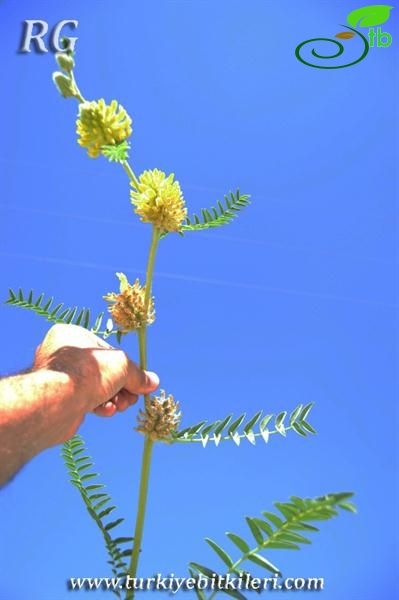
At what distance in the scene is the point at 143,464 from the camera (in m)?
1.06

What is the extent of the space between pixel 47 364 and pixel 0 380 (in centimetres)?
8

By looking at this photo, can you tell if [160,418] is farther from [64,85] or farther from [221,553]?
[64,85]

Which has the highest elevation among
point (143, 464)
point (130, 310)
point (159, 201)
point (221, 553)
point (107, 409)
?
point (159, 201)

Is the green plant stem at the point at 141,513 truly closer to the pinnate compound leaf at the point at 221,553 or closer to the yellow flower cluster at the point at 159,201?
the pinnate compound leaf at the point at 221,553

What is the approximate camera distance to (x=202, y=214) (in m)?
1.20

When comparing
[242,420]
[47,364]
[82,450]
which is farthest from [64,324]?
[242,420]

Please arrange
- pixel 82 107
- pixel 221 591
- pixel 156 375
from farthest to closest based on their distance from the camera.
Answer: pixel 156 375 < pixel 82 107 < pixel 221 591

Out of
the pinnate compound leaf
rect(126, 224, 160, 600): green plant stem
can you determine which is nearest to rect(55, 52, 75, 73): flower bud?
rect(126, 224, 160, 600): green plant stem

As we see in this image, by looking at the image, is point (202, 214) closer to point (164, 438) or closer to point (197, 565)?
point (164, 438)

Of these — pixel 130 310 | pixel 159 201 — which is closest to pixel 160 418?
pixel 130 310

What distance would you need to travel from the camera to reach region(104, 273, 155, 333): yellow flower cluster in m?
1.10

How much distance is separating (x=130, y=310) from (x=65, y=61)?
0.42 meters

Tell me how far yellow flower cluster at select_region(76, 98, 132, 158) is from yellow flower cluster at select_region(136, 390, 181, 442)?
1.44 ft

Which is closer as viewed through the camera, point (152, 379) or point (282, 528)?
point (282, 528)
